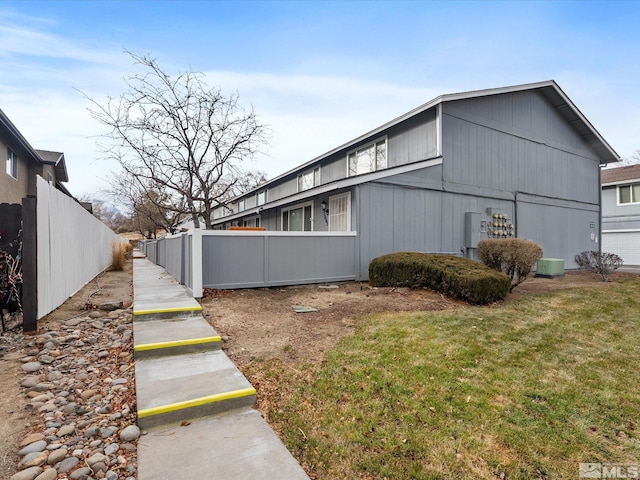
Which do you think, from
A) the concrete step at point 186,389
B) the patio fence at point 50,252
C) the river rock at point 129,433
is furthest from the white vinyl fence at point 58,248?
the river rock at point 129,433

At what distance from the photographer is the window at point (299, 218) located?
12562 millimetres

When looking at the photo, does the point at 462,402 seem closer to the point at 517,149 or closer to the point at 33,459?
the point at 33,459

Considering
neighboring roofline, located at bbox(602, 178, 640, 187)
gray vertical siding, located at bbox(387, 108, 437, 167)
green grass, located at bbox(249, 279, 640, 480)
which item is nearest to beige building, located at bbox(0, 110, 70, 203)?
gray vertical siding, located at bbox(387, 108, 437, 167)

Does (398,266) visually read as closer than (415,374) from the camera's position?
No

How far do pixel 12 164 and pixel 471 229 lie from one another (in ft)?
60.0

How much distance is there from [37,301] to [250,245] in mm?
3913

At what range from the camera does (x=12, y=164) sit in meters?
12.9

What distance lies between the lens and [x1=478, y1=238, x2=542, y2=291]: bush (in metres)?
7.07

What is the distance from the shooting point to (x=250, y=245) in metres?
7.34

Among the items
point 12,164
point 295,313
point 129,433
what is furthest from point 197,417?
point 12,164

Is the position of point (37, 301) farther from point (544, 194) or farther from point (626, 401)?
point (544, 194)

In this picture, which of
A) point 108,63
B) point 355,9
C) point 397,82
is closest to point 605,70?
point 397,82

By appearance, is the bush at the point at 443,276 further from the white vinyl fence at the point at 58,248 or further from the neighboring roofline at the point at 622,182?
the neighboring roofline at the point at 622,182

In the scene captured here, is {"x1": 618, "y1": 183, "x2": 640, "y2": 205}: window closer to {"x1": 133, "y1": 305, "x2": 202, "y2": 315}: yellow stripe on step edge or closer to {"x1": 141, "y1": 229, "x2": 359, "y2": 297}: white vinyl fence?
{"x1": 141, "y1": 229, "x2": 359, "y2": 297}: white vinyl fence
